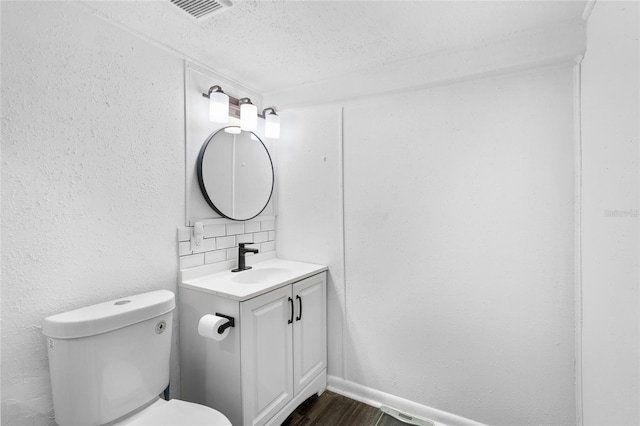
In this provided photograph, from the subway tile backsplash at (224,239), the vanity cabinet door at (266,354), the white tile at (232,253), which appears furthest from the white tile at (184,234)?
the vanity cabinet door at (266,354)

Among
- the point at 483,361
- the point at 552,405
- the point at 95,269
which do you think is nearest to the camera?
the point at 95,269

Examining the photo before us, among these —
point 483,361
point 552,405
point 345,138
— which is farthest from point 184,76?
point 552,405

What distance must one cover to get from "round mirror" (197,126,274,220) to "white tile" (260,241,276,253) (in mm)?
265

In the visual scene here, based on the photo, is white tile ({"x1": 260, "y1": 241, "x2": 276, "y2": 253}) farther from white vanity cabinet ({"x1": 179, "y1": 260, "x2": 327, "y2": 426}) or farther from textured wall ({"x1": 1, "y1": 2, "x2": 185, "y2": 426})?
textured wall ({"x1": 1, "y1": 2, "x2": 185, "y2": 426})

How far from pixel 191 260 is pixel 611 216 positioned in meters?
1.98

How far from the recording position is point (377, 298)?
2057mm

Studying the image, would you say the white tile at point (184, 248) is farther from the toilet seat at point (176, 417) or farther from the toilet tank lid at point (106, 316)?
the toilet seat at point (176, 417)

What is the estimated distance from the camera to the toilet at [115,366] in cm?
119

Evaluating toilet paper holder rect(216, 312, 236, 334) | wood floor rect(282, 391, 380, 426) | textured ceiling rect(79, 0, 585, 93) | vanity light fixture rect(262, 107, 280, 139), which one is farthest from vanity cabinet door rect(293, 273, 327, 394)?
textured ceiling rect(79, 0, 585, 93)

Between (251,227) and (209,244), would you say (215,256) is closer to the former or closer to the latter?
(209,244)

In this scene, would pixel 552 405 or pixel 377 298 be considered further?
pixel 377 298

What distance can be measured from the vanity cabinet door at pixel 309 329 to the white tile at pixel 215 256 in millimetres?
526

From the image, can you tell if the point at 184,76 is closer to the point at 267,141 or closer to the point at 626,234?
the point at 267,141

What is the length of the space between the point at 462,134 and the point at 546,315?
1.05m
